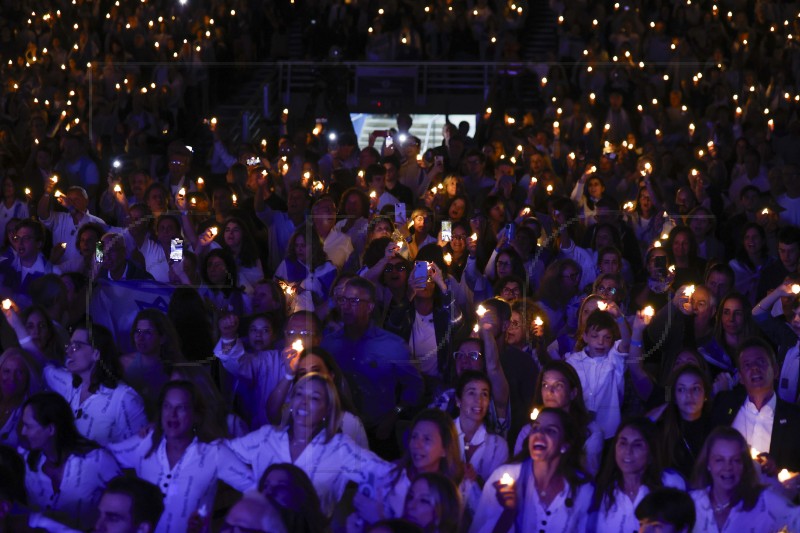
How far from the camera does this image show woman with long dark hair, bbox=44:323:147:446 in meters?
6.55

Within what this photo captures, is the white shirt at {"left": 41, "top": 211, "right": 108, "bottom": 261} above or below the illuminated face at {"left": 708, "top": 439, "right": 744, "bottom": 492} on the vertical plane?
above

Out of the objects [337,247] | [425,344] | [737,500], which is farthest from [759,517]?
[337,247]

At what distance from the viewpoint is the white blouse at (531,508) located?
5711 millimetres

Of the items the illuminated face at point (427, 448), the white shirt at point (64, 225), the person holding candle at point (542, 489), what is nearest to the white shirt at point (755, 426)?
the person holding candle at point (542, 489)

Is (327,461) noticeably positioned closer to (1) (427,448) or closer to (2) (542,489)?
(1) (427,448)

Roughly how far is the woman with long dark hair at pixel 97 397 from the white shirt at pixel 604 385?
2.18 m

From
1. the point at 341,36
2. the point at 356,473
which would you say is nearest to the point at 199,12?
the point at 341,36

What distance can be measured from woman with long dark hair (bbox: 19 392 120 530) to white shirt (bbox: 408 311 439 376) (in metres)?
2.27

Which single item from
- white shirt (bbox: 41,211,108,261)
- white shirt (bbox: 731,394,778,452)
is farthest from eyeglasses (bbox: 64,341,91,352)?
white shirt (bbox: 41,211,108,261)

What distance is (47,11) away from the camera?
59.7 feet

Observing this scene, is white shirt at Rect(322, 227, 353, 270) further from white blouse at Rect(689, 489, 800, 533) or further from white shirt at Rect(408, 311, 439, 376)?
white blouse at Rect(689, 489, 800, 533)

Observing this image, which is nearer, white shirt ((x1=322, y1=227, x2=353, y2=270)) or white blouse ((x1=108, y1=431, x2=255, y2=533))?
white blouse ((x1=108, y1=431, x2=255, y2=533))

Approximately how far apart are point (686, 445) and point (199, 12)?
12604mm

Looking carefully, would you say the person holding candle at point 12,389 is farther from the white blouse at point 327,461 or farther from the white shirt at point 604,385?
the white shirt at point 604,385
